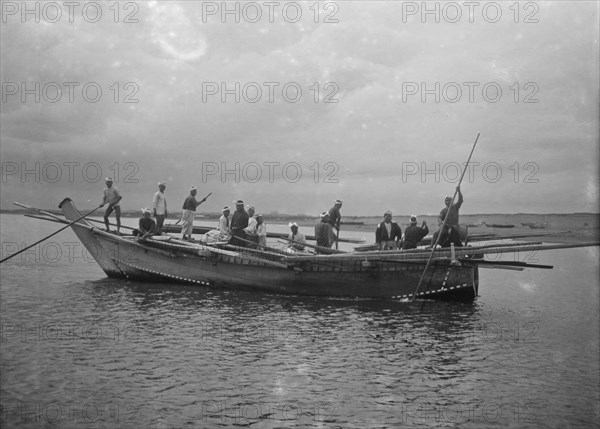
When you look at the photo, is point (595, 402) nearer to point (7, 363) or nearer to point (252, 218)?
point (7, 363)

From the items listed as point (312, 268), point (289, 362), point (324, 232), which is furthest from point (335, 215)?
point (289, 362)

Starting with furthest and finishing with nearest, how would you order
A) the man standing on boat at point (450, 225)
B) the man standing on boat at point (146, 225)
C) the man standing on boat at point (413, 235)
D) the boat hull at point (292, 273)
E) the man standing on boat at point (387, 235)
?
the man standing on boat at point (146, 225) < the man standing on boat at point (387, 235) < the man standing on boat at point (413, 235) < the boat hull at point (292, 273) < the man standing on boat at point (450, 225)

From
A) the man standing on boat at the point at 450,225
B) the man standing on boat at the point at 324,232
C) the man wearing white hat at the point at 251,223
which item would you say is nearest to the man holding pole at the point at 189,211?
the man wearing white hat at the point at 251,223

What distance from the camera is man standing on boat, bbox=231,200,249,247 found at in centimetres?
1998

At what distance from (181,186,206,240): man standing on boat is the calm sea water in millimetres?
3547

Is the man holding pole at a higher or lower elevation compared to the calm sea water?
higher

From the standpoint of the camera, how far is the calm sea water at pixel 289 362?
8.94 metres

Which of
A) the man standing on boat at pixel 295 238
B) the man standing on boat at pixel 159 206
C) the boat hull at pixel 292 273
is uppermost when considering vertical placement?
the man standing on boat at pixel 159 206

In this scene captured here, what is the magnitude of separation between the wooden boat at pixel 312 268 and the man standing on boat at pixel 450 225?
0.79m

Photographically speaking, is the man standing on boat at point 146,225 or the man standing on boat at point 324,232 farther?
the man standing on boat at point 146,225

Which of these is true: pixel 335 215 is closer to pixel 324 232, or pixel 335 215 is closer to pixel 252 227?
pixel 324 232

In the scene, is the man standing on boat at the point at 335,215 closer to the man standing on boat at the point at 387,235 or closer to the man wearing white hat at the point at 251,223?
the man standing on boat at the point at 387,235

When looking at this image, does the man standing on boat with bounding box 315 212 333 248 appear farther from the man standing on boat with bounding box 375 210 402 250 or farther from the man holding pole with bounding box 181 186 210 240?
the man holding pole with bounding box 181 186 210 240

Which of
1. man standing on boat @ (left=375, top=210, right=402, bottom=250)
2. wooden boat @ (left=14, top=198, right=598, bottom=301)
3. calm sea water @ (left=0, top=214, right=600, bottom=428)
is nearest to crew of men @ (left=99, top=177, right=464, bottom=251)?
man standing on boat @ (left=375, top=210, right=402, bottom=250)
